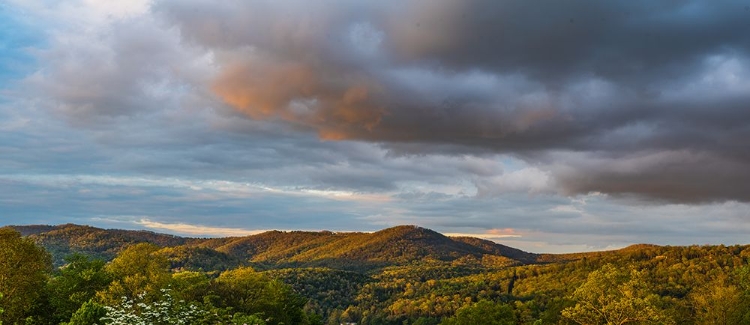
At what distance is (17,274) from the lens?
51.0 metres

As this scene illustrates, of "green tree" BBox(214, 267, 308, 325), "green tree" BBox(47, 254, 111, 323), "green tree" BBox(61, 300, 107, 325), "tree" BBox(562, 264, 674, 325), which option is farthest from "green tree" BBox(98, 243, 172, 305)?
"tree" BBox(562, 264, 674, 325)

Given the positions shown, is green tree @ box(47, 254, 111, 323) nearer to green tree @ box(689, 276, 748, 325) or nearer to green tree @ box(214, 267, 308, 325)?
green tree @ box(214, 267, 308, 325)

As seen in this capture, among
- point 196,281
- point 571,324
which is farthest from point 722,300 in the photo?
point 196,281

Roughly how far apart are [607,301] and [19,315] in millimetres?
64586

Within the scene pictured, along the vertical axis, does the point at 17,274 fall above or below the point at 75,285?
above

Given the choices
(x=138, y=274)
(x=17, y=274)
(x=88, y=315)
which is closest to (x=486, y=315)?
(x=138, y=274)

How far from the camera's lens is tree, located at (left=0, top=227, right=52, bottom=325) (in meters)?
49.4

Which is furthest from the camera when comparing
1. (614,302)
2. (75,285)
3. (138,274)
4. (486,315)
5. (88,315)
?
(486,315)

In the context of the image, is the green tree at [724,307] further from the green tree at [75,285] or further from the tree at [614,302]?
the green tree at [75,285]

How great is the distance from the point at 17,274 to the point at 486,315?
79.4 metres

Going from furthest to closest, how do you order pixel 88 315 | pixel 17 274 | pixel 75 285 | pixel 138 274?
pixel 138 274, pixel 75 285, pixel 17 274, pixel 88 315

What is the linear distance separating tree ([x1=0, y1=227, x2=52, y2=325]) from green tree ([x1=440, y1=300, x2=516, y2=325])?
246ft

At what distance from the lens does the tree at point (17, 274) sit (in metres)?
49.4

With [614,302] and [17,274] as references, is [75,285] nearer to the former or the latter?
[17,274]
